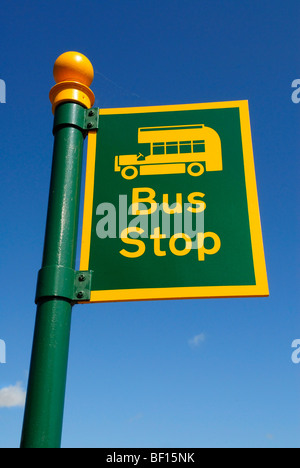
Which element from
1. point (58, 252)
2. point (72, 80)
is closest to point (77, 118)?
point (72, 80)

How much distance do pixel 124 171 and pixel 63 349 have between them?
1096 millimetres

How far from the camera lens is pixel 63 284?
216cm

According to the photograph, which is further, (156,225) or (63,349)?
(156,225)

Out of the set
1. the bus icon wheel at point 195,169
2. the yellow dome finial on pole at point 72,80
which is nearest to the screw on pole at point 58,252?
the yellow dome finial on pole at point 72,80

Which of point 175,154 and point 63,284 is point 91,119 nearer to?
point 175,154

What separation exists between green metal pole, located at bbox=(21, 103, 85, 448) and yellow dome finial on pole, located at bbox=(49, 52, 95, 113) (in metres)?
0.06

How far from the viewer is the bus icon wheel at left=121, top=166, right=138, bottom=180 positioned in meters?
2.62

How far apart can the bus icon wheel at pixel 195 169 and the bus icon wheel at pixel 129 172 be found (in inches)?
12.4

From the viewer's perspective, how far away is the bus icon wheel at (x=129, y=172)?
2.62 meters

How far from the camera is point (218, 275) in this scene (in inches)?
89.3

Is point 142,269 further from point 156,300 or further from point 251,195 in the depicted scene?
point 251,195

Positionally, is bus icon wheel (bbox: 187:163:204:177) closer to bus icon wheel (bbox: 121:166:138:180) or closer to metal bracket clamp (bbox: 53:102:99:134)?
bus icon wheel (bbox: 121:166:138:180)

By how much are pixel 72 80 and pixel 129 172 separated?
69cm

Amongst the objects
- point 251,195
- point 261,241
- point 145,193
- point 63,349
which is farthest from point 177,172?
point 63,349
